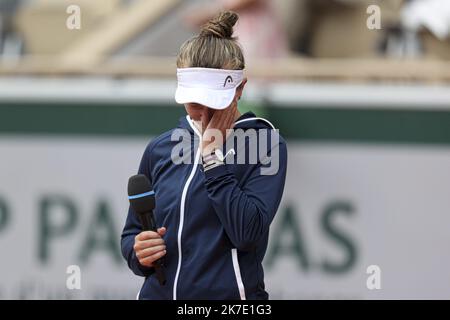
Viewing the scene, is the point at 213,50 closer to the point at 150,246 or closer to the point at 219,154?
the point at 219,154

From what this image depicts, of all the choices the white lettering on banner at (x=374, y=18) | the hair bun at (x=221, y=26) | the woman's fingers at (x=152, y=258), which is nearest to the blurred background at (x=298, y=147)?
the white lettering on banner at (x=374, y=18)

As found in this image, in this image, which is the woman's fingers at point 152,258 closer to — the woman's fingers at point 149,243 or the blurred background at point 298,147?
the woman's fingers at point 149,243

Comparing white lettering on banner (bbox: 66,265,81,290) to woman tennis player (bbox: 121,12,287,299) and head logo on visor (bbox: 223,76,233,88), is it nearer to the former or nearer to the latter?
woman tennis player (bbox: 121,12,287,299)

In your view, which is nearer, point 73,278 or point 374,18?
point 374,18

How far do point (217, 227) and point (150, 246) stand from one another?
0.66ft

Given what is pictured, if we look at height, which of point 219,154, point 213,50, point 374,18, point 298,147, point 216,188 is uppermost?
point 374,18

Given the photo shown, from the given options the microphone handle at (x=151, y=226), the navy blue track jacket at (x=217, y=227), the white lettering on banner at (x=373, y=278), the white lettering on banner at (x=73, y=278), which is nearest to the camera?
the navy blue track jacket at (x=217, y=227)

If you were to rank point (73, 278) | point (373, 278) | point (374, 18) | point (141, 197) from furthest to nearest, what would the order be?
point (73, 278) → point (373, 278) → point (374, 18) → point (141, 197)

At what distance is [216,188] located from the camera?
2.87 metres

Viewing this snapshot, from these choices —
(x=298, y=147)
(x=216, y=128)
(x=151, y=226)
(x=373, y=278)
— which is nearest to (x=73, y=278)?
(x=298, y=147)

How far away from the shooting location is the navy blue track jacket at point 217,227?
2883mm

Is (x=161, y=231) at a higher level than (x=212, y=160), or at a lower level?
lower

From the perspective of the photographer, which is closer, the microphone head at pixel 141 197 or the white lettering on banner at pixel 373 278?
the microphone head at pixel 141 197

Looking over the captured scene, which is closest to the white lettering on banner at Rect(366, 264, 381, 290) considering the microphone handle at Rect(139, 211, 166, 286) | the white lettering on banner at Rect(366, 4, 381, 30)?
the white lettering on banner at Rect(366, 4, 381, 30)
